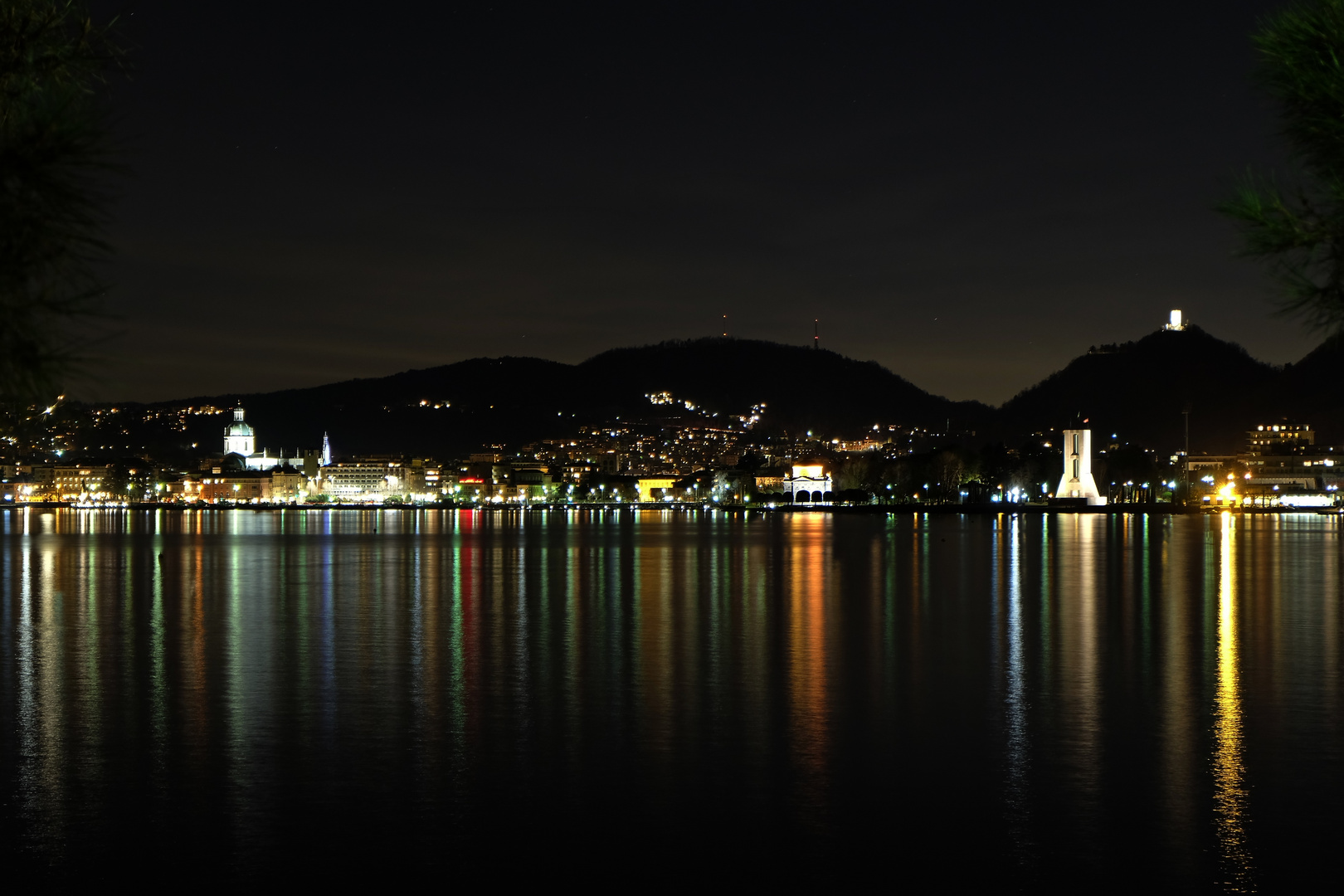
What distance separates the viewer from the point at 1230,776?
31.8 feet

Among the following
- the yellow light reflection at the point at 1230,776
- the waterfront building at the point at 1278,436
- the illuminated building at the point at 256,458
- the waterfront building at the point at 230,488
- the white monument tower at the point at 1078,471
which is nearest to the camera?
the yellow light reflection at the point at 1230,776

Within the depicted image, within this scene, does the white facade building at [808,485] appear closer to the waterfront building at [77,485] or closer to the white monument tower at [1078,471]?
the white monument tower at [1078,471]

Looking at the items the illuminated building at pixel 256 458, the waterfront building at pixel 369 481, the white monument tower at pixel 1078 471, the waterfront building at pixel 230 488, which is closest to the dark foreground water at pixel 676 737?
the white monument tower at pixel 1078 471

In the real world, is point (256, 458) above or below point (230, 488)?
above

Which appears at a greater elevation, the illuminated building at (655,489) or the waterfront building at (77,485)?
the waterfront building at (77,485)

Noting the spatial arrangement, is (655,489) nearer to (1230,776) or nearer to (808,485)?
(808,485)

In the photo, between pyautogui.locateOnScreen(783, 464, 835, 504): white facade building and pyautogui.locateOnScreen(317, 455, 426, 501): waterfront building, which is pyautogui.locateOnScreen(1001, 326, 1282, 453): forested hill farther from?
pyautogui.locateOnScreen(317, 455, 426, 501): waterfront building

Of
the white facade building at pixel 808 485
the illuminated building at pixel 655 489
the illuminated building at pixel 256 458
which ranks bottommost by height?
the illuminated building at pixel 655 489

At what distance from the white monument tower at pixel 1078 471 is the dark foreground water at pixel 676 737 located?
74.1 metres

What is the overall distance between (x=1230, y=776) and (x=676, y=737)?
428cm

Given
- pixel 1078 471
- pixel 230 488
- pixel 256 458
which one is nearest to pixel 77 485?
pixel 230 488

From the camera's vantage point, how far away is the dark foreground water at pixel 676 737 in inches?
306

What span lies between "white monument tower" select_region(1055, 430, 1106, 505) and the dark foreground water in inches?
2917

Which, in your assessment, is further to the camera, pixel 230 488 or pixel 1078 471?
pixel 230 488
